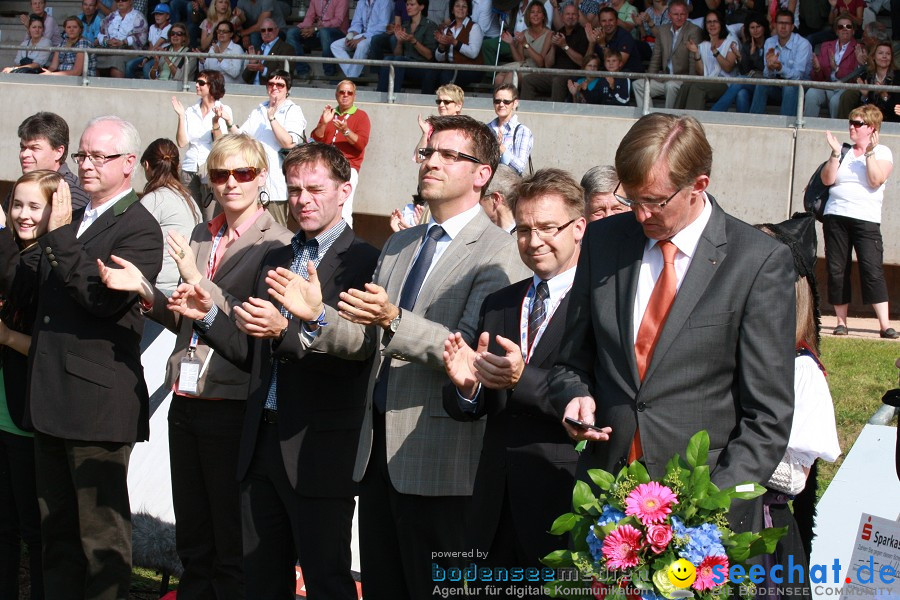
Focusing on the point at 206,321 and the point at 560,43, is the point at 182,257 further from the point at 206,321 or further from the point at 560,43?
the point at 560,43

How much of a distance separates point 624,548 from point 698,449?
35 centimetres

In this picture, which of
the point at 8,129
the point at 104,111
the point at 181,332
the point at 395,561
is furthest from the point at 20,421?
the point at 8,129

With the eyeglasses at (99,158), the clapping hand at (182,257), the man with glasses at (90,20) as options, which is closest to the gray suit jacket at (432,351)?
the clapping hand at (182,257)

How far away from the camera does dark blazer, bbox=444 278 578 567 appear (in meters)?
3.74

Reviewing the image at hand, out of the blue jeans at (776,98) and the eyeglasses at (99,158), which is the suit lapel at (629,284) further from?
the blue jeans at (776,98)

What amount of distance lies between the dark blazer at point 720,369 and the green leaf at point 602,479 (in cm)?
19

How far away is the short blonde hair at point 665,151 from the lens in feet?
10.2

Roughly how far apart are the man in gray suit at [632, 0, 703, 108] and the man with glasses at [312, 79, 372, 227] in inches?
122

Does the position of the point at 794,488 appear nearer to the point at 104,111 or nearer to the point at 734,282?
the point at 734,282

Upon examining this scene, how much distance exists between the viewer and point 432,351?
4000mm

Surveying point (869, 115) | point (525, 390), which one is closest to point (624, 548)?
point (525, 390)

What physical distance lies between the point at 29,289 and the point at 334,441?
196cm

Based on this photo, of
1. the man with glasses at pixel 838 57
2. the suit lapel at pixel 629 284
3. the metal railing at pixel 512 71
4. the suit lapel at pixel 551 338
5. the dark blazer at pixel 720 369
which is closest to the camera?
the dark blazer at pixel 720 369

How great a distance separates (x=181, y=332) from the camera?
509 cm
